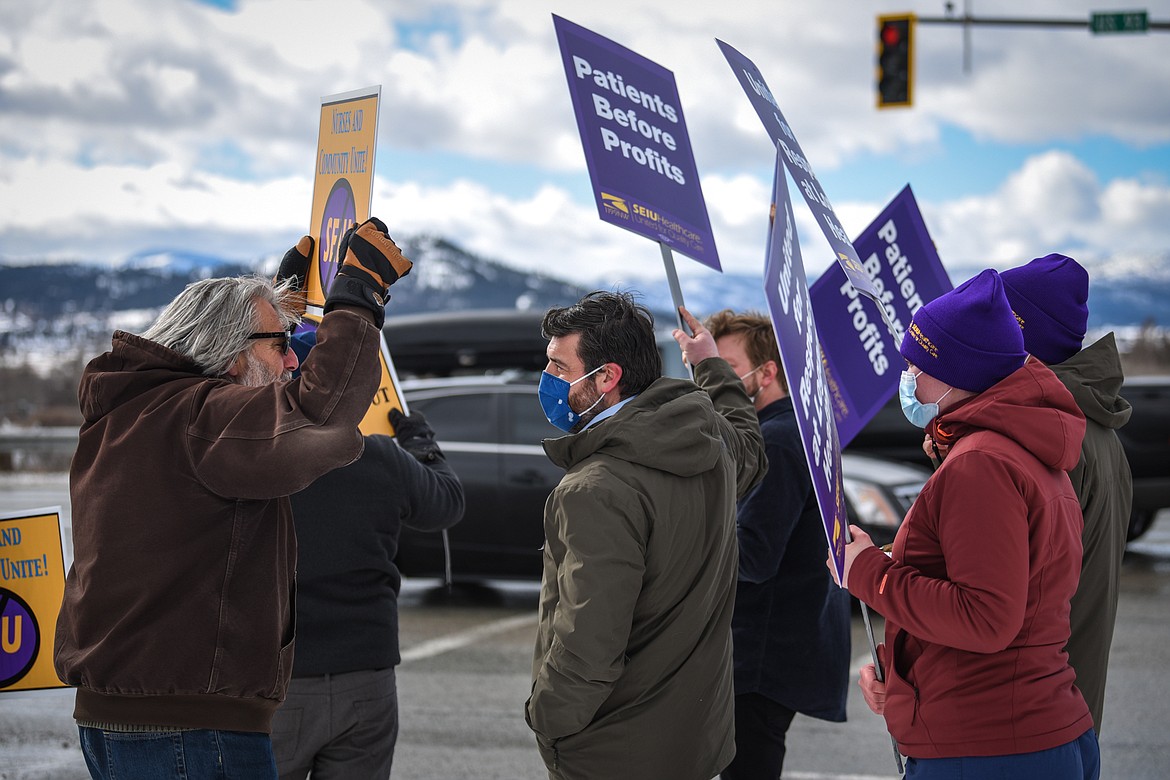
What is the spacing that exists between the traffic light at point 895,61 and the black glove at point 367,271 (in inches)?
536

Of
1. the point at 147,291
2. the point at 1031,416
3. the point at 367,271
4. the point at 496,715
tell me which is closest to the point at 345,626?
the point at 367,271

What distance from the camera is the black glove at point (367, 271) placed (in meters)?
2.27

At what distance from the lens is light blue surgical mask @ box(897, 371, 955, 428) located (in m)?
2.38

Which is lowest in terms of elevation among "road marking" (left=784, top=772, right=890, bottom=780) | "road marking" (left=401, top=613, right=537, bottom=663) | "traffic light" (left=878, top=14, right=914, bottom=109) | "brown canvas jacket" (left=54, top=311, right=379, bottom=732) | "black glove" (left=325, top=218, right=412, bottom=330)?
"road marking" (left=401, top=613, right=537, bottom=663)

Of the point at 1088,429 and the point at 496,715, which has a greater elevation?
the point at 1088,429

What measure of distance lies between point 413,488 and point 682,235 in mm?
1133

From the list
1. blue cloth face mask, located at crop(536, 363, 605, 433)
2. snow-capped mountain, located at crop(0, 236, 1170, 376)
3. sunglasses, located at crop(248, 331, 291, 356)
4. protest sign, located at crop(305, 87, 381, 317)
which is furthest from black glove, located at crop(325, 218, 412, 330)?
snow-capped mountain, located at crop(0, 236, 1170, 376)

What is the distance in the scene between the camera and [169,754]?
2201mm

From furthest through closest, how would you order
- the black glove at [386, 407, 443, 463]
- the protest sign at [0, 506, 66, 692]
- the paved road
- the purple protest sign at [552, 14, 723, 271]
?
the paved road → the black glove at [386, 407, 443, 463] → the protest sign at [0, 506, 66, 692] → the purple protest sign at [552, 14, 723, 271]

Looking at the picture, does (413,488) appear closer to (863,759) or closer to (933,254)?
(933,254)

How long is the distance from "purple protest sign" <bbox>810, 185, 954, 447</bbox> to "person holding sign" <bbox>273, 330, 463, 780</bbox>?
1.82 meters

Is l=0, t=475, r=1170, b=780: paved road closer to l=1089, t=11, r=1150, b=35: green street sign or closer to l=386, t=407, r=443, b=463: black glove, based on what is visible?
l=386, t=407, r=443, b=463: black glove

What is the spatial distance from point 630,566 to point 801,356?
0.63 metres

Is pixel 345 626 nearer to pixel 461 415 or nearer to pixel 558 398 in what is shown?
pixel 558 398
